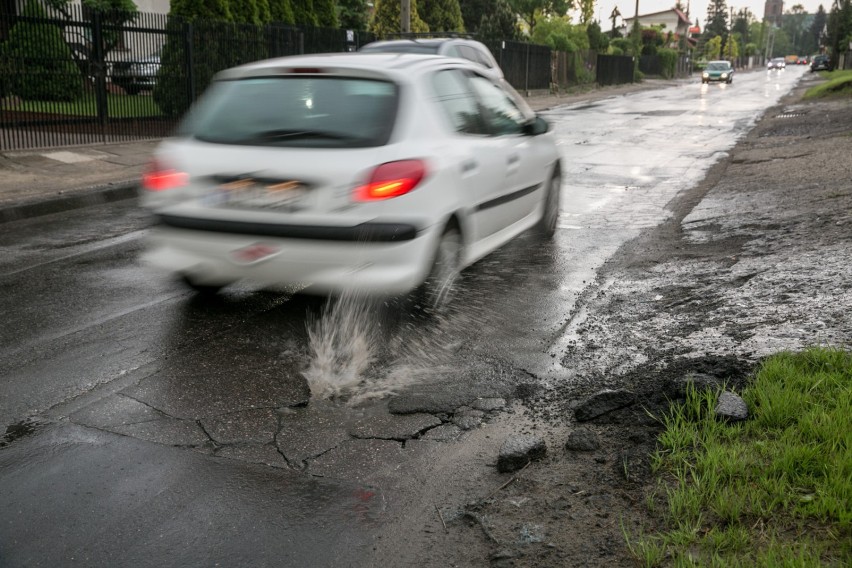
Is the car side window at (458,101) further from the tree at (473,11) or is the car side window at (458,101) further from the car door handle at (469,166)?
the tree at (473,11)

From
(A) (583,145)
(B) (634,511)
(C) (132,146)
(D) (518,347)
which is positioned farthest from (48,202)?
(A) (583,145)

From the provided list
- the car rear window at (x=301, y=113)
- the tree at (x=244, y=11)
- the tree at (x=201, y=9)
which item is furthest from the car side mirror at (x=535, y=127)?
the tree at (x=244, y=11)

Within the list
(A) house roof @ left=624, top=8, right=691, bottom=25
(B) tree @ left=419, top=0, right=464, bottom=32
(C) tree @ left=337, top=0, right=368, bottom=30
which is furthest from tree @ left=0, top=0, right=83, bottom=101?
(A) house roof @ left=624, top=8, right=691, bottom=25

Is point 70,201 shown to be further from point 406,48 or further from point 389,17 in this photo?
point 389,17

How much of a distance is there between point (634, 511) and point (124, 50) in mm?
15244

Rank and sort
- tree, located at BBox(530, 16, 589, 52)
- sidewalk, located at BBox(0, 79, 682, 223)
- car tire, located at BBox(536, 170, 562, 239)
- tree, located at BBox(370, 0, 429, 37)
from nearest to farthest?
car tire, located at BBox(536, 170, 562, 239)
sidewalk, located at BBox(0, 79, 682, 223)
tree, located at BBox(370, 0, 429, 37)
tree, located at BBox(530, 16, 589, 52)

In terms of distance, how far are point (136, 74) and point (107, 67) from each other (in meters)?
0.70

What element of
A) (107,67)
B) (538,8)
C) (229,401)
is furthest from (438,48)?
(538,8)

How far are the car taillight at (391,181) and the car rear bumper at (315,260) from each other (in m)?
0.27

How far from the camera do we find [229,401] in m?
4.14

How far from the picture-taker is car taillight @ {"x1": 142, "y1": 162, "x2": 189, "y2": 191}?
17.0 feet

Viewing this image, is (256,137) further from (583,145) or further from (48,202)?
(583,145)

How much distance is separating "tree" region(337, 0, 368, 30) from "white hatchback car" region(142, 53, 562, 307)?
33.0m

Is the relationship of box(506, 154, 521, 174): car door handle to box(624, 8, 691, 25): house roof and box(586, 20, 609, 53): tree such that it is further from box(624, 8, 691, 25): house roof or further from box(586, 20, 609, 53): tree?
box(624, 8, 691, 25): house roof
